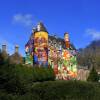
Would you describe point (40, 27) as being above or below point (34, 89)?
above

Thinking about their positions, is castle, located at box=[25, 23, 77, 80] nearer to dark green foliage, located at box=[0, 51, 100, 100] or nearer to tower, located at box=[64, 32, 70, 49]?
tower, located at box=[64, 32, 70, 49]

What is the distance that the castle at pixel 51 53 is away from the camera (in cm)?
7488

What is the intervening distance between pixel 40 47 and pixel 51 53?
353 centimetres

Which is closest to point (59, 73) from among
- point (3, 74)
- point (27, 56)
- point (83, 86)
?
point (27, 56)

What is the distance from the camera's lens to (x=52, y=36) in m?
83.7

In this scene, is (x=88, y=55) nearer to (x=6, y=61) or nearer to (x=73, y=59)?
(x=73, y=59)

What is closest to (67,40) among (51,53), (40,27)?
(51,53)

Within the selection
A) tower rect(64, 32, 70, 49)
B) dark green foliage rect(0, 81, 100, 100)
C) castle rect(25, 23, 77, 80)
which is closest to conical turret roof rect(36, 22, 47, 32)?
castle rect(25, 23, 77, 80)

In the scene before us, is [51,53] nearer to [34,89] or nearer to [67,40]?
[67,40]

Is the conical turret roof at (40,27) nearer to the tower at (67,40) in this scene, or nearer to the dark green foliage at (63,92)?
the tower at (67,40)

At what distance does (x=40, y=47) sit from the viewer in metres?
75.4

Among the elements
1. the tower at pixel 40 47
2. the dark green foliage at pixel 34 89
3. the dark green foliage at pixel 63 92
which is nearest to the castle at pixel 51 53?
the tower at pixel 40 47

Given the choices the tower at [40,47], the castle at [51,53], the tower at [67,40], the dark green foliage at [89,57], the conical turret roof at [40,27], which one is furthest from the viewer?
the dark green foliage at [89,57]

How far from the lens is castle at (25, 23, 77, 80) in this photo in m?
74.9
